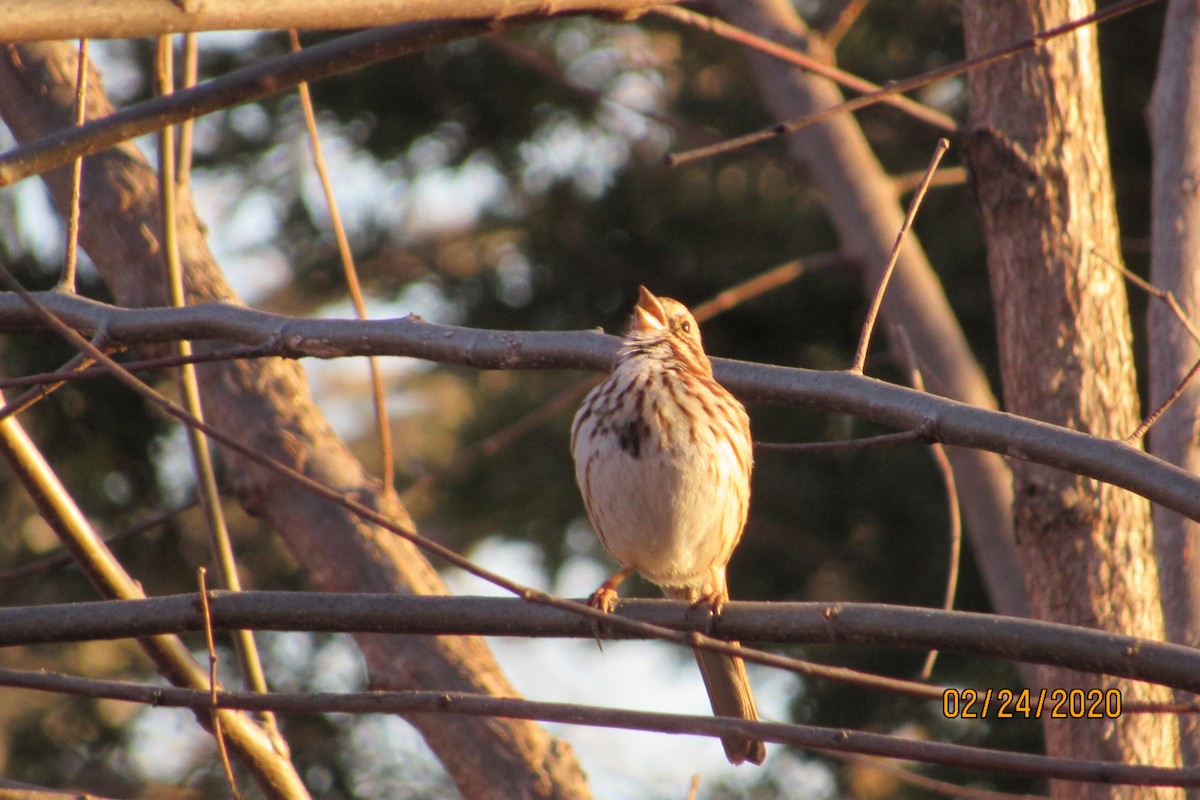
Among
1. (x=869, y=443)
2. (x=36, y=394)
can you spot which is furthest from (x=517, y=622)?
(x=36, y=394)

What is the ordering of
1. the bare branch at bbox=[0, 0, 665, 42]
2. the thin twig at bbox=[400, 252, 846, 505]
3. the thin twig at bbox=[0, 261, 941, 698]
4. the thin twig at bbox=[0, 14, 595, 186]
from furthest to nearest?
the thin twig at bbox=[400, 252, 846, 505]
the thin twig at bbox=[0, 14, 595, 186]
the bare branch at bbox=[0, 0, 665, 42]
the thin twig at bbox=[0, 261, 941, 698]

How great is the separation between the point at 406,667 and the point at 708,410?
1.22 meters

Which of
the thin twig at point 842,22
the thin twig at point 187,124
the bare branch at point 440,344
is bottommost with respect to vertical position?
the bare branch at point 440,344

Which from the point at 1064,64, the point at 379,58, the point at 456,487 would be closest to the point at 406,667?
the point at 379,58

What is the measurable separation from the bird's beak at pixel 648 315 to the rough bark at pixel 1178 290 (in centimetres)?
161

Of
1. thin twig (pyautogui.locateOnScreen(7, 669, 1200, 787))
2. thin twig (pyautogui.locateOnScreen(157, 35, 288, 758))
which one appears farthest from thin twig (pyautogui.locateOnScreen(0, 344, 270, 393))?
thin twig (pyautogui.locateOnScreen(157, 35, 288, 758))

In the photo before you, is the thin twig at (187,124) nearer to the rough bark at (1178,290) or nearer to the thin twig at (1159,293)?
the thin twig at (1159,293)

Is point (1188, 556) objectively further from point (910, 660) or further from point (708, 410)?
point (910, 660)

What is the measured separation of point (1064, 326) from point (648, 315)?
147cm

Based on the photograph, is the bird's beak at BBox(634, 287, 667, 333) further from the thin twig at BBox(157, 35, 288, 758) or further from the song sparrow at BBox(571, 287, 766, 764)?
the thin twig at BBox(157, 35, 288, 758)

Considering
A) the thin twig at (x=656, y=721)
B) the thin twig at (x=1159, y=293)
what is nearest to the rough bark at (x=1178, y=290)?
the thin twig at (x=1159, y=293)

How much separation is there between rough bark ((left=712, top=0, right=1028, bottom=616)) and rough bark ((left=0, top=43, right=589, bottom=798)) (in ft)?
6.43

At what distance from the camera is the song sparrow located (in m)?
4.17

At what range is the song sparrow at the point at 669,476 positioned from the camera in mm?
4172
